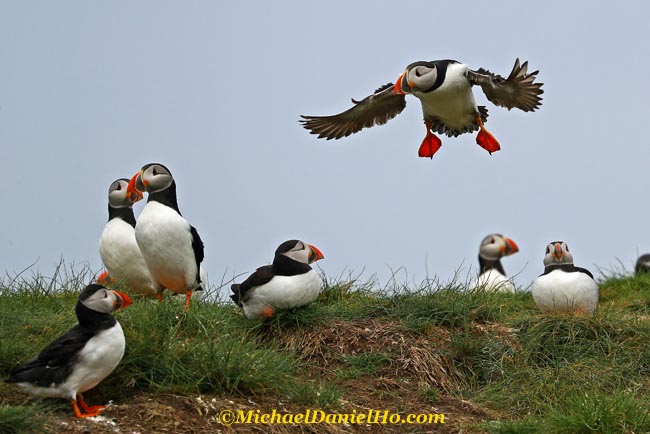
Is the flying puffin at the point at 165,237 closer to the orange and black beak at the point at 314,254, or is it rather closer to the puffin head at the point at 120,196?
the puffin head at the point at 120,196

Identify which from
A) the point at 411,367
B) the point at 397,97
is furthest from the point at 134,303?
the point at 397,97

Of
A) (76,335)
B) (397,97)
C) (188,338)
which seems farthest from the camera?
(397,97)

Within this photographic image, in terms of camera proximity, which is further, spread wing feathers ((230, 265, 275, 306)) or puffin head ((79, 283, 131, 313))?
spread wing feathers ((230, 265, 275, 306))

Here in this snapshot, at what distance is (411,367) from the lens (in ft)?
20.6

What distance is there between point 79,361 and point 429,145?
4.86 meters

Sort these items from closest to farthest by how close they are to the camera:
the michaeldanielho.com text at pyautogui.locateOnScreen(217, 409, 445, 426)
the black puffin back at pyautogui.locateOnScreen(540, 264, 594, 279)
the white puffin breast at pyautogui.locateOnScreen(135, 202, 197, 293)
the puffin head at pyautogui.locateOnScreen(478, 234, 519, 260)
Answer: the michaeldanielho.com text at pyautogui.locateOnScreen(217, 409, 445, 426)
the white puffin breast at pyautogui.locateOnScreen(135, 202, 197, 293)
the black puffin back at pyautogui.locateOnScreen(540, 264, 594, 279)
the puffin head at pyautogui.locateOnScreen(478, 234, 519, 260)

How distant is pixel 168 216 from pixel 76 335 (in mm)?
2247

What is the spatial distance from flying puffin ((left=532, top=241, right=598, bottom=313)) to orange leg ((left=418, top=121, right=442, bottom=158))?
1875mm

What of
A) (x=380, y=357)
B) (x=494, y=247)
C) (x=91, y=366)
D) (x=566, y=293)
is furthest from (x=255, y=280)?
(x=494, y=247)

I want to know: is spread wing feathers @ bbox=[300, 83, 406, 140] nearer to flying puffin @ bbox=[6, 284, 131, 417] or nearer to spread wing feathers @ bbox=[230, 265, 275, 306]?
spread wing feathers @ bbox=[230, 265, 275, 306]

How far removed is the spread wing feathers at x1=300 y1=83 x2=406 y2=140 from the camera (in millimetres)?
8984

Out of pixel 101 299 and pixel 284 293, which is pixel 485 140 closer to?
pixel 284 293


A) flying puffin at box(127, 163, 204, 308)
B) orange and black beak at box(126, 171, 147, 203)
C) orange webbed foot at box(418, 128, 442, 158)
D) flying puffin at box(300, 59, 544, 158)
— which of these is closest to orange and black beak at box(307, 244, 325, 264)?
flying puffin at box(127, 163, 204, 308)

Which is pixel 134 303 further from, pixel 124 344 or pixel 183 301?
pixel 124 344
